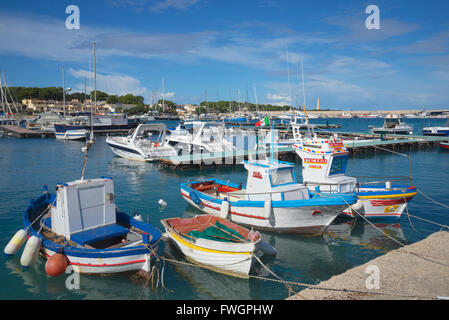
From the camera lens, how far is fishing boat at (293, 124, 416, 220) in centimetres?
1586

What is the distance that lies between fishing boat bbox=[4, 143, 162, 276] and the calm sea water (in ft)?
2.06

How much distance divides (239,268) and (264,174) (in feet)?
17.7

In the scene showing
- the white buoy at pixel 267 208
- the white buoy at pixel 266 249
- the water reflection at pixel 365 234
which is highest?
the white buoy at pixel 267 208

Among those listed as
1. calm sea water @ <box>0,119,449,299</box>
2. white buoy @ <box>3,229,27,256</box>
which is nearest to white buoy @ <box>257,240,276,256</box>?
calm sea water @ <box>0,119,449,299</box>

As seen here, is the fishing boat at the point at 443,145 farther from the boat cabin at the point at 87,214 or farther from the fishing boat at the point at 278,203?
the boat cabin at the point at 87,214

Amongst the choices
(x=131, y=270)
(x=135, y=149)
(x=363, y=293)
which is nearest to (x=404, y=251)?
(x=363, y=293)

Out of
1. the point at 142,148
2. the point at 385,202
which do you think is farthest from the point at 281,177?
the point at 142,148

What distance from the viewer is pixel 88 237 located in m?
10.6

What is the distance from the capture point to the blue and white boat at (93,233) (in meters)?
9.84

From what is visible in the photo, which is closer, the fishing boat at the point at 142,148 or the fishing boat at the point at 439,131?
the fishing boat at the point at 142,148

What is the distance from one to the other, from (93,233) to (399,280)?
963cm

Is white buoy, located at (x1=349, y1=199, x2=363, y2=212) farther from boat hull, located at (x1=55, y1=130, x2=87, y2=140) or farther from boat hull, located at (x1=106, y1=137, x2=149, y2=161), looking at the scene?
boat hull, located at (x1=55, y1=130, x2=87, y2=140)

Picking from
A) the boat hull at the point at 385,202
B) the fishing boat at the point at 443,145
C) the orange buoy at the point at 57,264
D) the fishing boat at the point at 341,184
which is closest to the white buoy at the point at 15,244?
the orange buoy at the point at 57,264
